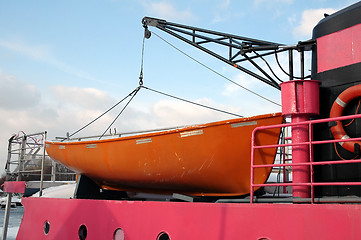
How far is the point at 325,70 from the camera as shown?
496cm

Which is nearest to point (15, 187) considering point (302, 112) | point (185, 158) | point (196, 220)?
point (185, 158)

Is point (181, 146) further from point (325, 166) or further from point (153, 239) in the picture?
point (325, 166)

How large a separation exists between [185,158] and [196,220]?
124 centimetres

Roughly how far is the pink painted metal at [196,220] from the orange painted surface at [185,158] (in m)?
0.79

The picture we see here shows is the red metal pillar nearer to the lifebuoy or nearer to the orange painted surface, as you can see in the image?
the lifebuoy

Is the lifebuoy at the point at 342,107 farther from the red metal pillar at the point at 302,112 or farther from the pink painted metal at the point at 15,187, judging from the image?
the pink painted metal at the point at 15,187

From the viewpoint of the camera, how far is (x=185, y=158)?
225 inches

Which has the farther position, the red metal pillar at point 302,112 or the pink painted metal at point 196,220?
the red metal pillar at point 302,112

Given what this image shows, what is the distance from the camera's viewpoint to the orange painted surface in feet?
17.1

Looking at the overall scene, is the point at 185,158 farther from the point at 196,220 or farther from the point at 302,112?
the point at 302,112

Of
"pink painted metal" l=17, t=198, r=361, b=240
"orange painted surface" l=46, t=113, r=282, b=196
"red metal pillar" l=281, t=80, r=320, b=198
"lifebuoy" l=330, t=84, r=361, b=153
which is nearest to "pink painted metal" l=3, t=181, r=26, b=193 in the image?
"pink painted metal" l=17, t=198, r=361, b=240

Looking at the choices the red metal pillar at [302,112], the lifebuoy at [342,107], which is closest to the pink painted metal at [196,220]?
the red metal pillar at [302,112]

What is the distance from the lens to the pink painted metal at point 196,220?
3.70m

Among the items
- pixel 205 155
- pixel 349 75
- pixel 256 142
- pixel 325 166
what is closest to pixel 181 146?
pixel 205 155
